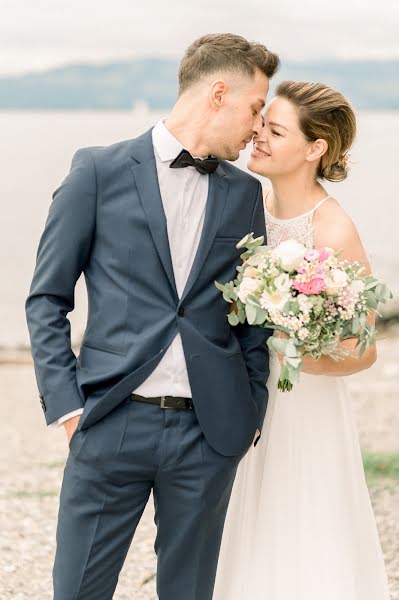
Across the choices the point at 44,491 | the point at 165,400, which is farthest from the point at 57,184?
the point at 165,400

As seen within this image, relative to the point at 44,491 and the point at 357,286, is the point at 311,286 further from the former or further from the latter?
the point at 44,491

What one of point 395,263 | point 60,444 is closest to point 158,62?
point 395,263

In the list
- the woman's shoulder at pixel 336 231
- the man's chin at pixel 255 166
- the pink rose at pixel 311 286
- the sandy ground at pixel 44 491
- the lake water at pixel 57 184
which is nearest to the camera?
the pink rose at pixel 311 286

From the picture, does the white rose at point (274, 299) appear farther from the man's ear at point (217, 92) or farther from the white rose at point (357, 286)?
the man's ear at point (217, 92)

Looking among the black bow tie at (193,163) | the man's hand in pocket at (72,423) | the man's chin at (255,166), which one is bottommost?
the man's hand in pocket at (72,423)

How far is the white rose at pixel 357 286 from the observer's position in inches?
107

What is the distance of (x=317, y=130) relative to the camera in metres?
3.30

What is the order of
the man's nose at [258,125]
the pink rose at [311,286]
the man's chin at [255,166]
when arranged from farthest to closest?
the man's chin at [255,166]
the man's nose at [258,125]
the pink rose at [311,286]

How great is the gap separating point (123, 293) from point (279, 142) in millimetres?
907

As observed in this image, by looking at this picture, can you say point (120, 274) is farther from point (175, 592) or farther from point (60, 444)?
point (60, 444)

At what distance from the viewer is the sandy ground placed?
14.8 feet

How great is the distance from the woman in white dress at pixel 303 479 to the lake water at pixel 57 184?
8.42m

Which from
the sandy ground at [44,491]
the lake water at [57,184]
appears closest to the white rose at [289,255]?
the sandy ground at [44,491]

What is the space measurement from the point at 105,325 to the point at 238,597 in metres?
1.34
